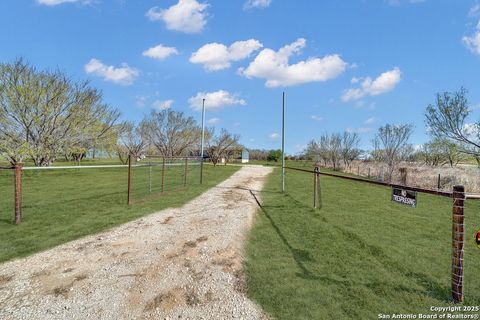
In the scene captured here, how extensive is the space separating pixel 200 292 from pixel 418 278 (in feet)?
9.55

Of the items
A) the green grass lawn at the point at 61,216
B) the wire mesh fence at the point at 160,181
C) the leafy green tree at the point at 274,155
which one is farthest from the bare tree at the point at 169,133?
the leafy green tree at the point at 274,155

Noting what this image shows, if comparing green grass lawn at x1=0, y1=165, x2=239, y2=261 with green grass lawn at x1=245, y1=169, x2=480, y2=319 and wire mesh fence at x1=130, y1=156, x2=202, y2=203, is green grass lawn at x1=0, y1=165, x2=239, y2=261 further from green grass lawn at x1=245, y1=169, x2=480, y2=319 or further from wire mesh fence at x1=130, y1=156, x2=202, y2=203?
green grass lawn at x1=245, y1=169, x2=480, y2=319

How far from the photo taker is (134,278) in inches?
134

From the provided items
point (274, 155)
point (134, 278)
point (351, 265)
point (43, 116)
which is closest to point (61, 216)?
point (134, 278)

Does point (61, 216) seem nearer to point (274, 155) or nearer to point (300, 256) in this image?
point (300, 256)

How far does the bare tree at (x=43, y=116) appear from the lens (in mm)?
15727

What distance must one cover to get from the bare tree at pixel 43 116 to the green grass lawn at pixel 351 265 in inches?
671

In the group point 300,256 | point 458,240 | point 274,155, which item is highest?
point 274,155

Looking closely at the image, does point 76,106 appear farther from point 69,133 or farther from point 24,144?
point 24,144

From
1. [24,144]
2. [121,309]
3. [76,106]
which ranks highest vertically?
[76,106]

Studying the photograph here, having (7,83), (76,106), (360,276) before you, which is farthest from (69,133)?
(360,276)

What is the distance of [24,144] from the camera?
1600cm

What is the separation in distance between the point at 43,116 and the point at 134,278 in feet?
59.9

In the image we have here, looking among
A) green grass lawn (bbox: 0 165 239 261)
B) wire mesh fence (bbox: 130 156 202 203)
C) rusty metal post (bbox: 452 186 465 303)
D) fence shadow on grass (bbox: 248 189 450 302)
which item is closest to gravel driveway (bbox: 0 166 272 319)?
green grass lawn (bbox: 0 165 239 261)
